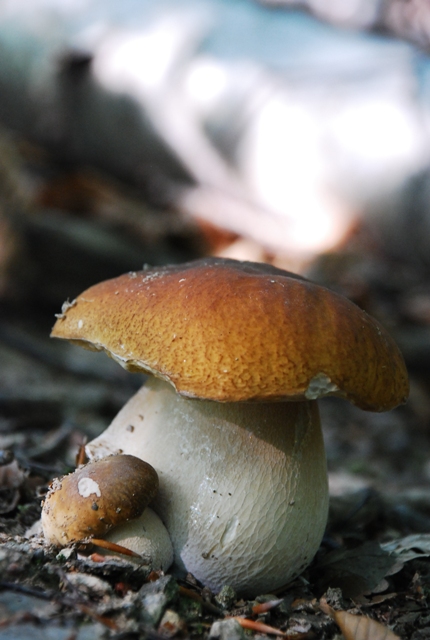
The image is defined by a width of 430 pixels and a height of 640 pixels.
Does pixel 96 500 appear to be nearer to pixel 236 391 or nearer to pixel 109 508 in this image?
pixel 109 508

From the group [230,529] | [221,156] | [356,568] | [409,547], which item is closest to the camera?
[230,529]

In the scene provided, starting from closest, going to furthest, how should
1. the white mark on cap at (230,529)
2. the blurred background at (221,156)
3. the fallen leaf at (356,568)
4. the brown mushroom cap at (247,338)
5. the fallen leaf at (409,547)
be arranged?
the brown mushroom cap at (247,338)
the white mark on cap at (230,529)
the fallen leaf at (356,568)
the fallen leaf at (409,547)
the blurred background at (221,156)

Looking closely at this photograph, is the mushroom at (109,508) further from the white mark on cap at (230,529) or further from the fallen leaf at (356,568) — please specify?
the fallen leaf at (356,568)

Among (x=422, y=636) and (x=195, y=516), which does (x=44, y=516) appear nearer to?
(x=195, y=516)

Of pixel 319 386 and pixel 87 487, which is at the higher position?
pixel 319 386

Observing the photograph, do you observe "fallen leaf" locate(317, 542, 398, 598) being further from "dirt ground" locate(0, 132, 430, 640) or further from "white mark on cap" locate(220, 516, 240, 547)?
"white mark on cap" locate(220, 516, 240, 547)

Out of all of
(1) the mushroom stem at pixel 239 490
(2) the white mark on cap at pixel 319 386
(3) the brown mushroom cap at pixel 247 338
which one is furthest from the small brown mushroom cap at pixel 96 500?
(2) the white mark on cap at pixel 319 386

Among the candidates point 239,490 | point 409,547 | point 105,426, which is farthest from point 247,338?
point 105,426
